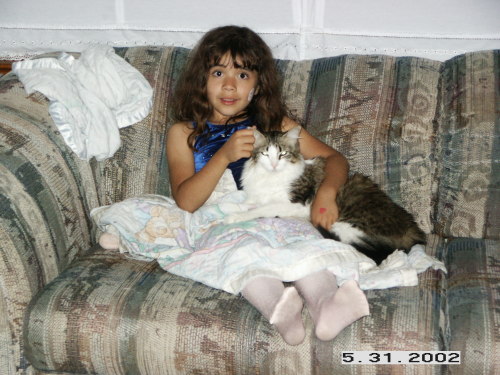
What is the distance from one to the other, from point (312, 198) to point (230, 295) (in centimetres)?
65

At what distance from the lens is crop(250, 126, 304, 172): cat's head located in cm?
227

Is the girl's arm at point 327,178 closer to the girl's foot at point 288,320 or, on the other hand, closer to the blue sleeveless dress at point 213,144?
the blue sleeveless dress at point 213,144

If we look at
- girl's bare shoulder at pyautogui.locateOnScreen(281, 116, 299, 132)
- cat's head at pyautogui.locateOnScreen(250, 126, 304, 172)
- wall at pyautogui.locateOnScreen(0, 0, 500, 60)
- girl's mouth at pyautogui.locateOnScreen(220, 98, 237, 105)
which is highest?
wall at pyautogui.locateOnScreen(0, 0, 500, 60)

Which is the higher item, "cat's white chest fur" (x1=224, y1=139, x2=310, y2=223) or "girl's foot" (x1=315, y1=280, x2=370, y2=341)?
"cat's white chest fur" (x1=224, y1=139, x2=310, y2=223)

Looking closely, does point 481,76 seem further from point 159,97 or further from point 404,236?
point 159,97

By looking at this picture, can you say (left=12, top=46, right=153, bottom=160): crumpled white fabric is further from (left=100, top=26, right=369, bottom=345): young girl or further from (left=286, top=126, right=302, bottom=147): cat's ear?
(left=286, top=126, right=302, bottom=147): cat's ear

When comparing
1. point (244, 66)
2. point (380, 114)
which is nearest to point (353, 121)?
point (380, 114)

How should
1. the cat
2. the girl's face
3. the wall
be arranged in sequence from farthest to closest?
the wall, the girl's face, the cat

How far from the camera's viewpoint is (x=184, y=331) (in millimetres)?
1733

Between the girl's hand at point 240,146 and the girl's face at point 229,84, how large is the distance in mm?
268
